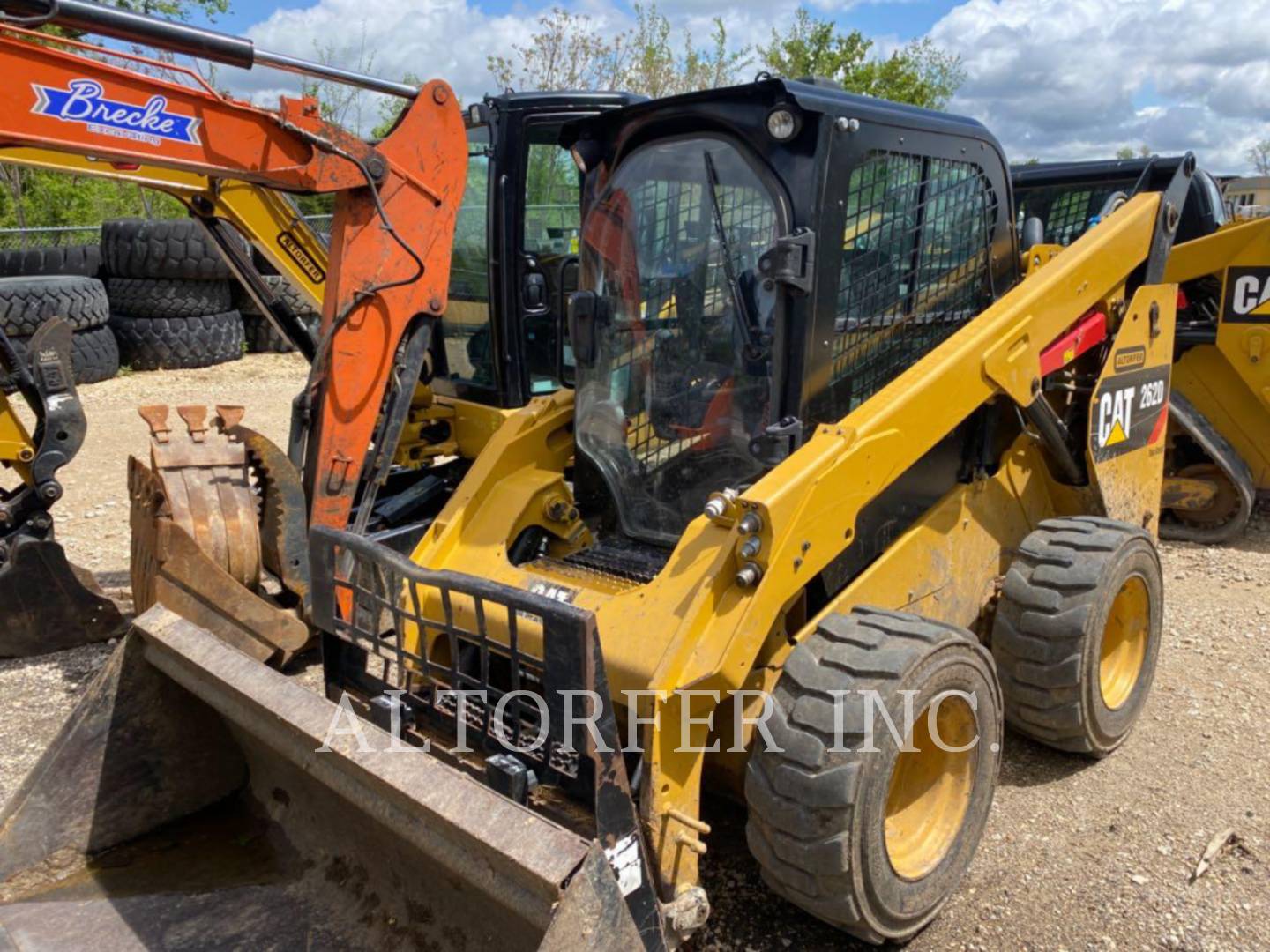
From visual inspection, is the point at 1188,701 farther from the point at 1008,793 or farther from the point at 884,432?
the point at 884,432

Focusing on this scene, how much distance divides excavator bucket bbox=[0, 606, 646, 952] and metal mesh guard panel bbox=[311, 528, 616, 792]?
19cm

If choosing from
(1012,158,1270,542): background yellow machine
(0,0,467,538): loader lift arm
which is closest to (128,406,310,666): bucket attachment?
(0,0,467,538): loader lift arm

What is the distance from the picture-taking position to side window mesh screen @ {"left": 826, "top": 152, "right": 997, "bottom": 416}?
10.0 feet

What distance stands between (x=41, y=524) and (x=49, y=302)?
21.1ft

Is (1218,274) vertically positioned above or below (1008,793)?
above

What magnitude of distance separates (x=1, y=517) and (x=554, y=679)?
3620 mm

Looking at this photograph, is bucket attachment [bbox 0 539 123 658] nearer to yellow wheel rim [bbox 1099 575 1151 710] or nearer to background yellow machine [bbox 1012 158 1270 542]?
yellow wheel rim [bbox 1099 575 1151 710]

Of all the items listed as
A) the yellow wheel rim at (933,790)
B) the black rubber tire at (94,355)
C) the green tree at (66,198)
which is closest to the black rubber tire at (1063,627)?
the yellow wheel rim at (933,790)

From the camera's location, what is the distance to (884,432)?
110 inches

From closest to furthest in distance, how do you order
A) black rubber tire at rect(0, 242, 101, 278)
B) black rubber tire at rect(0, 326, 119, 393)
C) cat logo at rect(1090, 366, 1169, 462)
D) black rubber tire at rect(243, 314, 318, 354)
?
cat logo at rect(1090, 366, 1169, 462) → black rubber tire at rect(0, 326, 119, 393) → black rubber tire at rect(0, 242, 101, 278) → black rubber tire at rect(243, 314, 318, 354)

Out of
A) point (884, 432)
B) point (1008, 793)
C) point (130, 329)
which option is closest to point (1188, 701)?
point (1008, 793)

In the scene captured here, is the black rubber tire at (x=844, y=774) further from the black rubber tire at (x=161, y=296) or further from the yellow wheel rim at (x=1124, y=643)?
the black rubber tire at (x=161, y=296)

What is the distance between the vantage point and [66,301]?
33.8 ft

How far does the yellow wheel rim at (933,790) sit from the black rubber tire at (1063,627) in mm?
574
